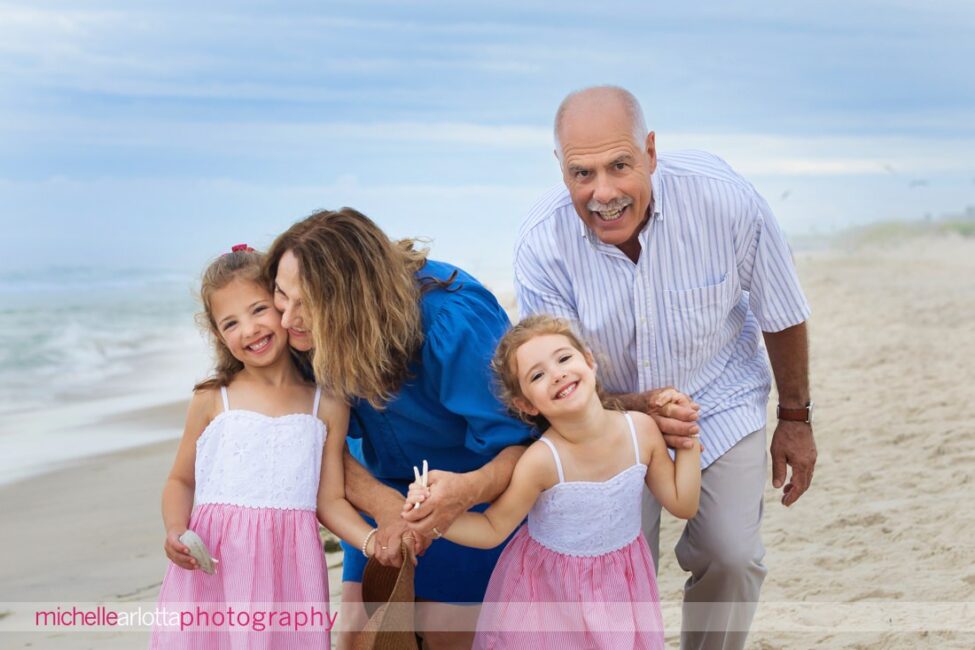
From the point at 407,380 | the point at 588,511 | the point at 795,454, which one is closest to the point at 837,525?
the point at 795,454

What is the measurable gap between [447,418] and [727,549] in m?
0.97

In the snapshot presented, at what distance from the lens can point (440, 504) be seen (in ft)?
10.2

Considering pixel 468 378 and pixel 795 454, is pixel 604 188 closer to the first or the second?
pixel 468 378

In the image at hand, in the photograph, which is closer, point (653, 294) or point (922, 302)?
point (653, 294)

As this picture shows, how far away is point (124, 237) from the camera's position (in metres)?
31.6

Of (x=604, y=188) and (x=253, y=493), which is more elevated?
(x=604, y=188)

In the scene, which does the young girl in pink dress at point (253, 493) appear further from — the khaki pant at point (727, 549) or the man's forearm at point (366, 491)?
the khaki pant at point (727, 549)

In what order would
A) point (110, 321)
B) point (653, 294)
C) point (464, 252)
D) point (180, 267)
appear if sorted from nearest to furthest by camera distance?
point (653, 294)
point (110, 321)
point (180, 267)
point (464, 252)

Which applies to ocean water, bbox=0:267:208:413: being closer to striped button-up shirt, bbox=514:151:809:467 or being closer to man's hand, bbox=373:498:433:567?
striped button-up shirt, bbox=514:151:809:467

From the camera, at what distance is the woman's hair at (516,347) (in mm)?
3270

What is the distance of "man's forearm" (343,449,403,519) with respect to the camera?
3375 millimetres

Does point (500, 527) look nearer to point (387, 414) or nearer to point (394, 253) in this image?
point (387, 414)

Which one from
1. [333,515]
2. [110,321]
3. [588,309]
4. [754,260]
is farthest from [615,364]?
[110,321]

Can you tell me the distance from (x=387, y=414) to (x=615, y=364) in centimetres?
80
